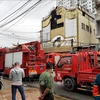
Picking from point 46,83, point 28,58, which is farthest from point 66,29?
point 46,83

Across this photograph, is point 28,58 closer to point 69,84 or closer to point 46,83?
point 69,84

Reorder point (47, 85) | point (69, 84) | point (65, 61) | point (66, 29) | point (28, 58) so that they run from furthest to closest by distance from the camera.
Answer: point (66, 29) < point (28, 58) < point (65, 61) < point (69, 84) < point (47, 85)

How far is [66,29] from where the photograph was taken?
31984 mm

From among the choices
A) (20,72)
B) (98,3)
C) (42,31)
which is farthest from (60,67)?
(42,31)

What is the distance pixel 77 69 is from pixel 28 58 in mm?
4503

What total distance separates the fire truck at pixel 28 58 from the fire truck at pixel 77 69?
283 cm

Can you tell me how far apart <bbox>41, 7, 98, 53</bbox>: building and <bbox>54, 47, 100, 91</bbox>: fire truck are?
788 inches

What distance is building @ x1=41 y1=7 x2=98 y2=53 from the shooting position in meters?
30.8

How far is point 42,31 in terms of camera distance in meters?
37.3

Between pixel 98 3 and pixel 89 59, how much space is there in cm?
1485

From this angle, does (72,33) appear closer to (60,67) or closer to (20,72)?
(60,67)

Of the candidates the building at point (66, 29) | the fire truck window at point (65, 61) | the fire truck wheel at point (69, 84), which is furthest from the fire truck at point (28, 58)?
the building at point (66, 29)

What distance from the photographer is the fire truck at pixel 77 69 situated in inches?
337

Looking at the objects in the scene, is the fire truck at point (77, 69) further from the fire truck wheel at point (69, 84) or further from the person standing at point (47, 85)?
the person standing at point (47, 85)
